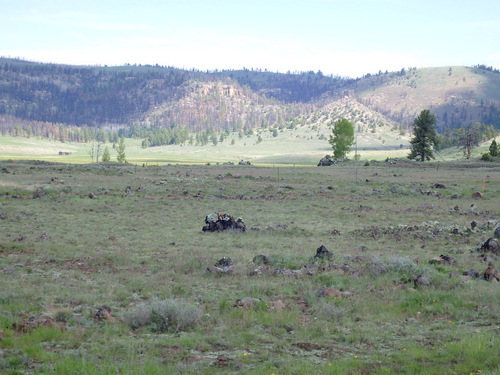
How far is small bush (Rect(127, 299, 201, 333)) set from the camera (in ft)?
26.9

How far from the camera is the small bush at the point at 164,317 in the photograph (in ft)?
26.9

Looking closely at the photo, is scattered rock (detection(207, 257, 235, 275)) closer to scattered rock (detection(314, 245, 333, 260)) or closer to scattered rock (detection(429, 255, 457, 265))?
scattered rock (detection(314, 245, 333, 260))

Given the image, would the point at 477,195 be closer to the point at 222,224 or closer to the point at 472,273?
the point at 222,224

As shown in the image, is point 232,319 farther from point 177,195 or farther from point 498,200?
point 498,200

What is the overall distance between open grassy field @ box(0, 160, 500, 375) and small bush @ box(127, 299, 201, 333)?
24 millimetres

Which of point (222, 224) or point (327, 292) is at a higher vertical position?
point (327, 292)

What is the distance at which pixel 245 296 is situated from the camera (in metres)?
10.2

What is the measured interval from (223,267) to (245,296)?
263cm

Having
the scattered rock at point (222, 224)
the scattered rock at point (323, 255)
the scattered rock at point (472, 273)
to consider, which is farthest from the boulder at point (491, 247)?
the scattered rock at point (222, 224)

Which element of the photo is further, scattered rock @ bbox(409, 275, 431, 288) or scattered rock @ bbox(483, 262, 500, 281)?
scattered rock @ bbox(483, 262, 500, 281)

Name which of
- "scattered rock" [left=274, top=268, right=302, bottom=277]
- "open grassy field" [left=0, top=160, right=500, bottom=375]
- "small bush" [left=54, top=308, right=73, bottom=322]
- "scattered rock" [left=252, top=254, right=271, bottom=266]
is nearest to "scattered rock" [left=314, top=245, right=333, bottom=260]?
"open grassy field" [left=0, top=160, right=500, bottom=375]

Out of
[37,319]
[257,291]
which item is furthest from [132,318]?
[257,291]

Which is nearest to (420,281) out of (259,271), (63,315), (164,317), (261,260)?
(259,271)

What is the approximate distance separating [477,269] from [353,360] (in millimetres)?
7806
